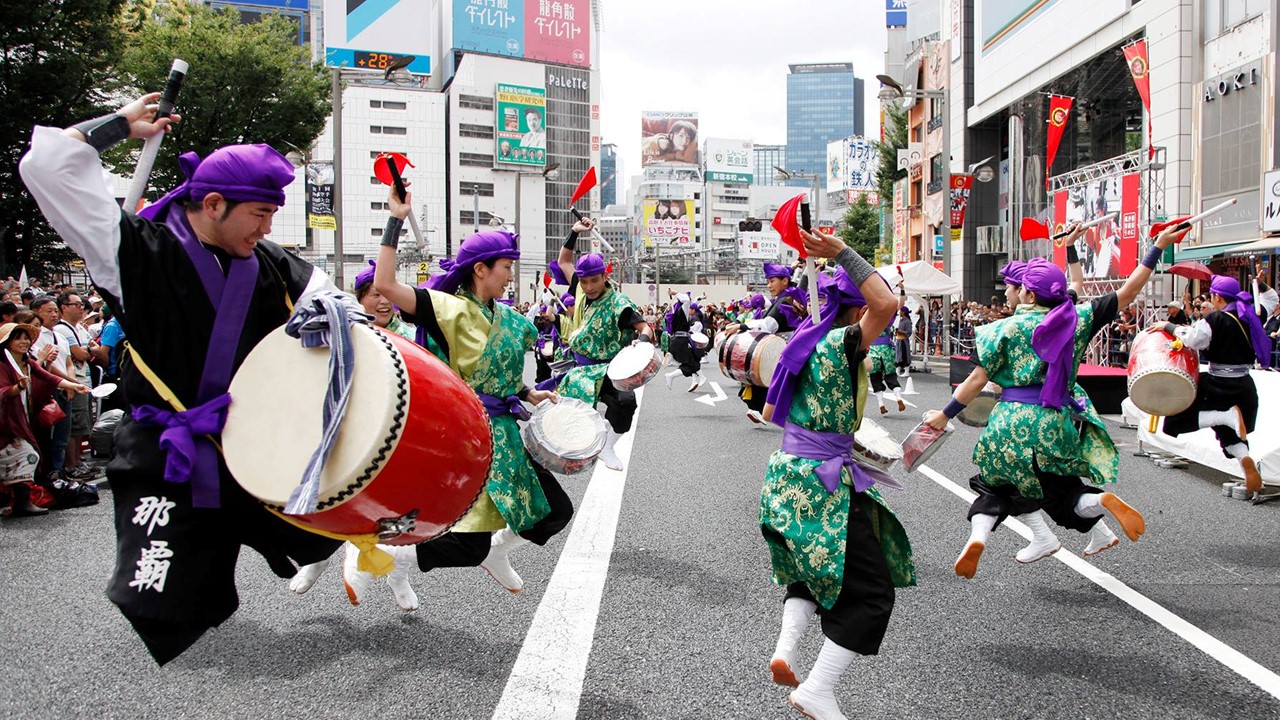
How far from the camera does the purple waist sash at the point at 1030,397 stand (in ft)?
17.4

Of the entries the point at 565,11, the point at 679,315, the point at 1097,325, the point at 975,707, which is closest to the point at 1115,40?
the point at 679,315

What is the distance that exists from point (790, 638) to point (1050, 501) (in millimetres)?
2433

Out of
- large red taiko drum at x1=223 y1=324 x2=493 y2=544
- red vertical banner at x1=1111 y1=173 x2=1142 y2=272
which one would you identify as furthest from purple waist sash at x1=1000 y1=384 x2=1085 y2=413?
red vertical banner at x1=1111 y1=173 x2=1142 y2=272

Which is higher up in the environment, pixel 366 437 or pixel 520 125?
pixel 520 125

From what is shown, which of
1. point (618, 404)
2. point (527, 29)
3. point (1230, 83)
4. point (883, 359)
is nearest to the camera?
point (618, 404)

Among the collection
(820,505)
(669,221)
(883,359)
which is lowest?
(820,505)

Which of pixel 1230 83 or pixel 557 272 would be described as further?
pixel 1230 83

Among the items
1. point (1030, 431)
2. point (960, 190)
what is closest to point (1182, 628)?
point (1030, 431)

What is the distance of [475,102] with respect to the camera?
270 feet

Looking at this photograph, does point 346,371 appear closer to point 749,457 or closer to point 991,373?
point 991,373

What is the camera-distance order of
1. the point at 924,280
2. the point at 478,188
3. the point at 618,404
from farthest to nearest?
the point at 478,188 < the point at 924,280 < the point at 618,404

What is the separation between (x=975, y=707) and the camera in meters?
3.53

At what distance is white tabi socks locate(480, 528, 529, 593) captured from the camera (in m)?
4.76

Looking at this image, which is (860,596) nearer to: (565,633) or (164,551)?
(565,633)
